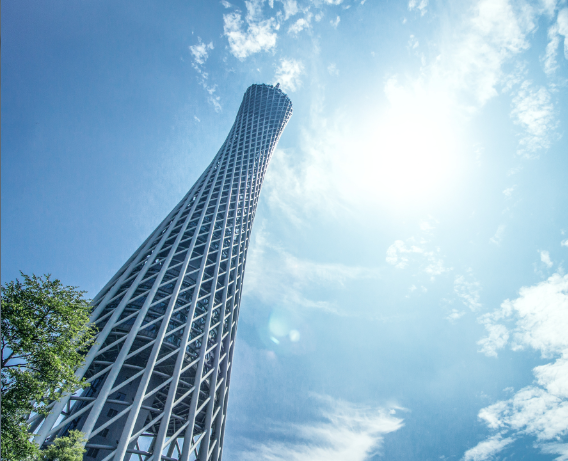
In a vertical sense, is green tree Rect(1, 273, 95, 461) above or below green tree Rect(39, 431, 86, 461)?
above

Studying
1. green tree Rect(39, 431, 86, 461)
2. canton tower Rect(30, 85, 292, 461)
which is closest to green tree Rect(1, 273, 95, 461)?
green tree Rect(39, 431, 86, 461)

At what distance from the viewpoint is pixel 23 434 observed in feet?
30.2

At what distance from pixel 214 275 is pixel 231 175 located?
52.8 ft

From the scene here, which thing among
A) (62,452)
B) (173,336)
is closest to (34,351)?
(62,452)

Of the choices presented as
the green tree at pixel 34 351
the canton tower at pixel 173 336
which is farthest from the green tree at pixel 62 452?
the canton tower at pixel 173 336

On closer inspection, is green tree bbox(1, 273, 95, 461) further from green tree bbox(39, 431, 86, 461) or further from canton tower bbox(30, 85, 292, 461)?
canton tower bbox(30, 85, 292, 461)

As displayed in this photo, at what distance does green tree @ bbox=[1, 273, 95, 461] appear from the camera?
362 inches

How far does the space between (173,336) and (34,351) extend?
12.4m

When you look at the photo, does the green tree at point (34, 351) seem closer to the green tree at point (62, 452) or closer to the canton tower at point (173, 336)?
the green tree at point (62, 452)

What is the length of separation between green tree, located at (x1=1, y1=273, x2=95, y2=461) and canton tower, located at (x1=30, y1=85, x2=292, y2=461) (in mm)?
2786

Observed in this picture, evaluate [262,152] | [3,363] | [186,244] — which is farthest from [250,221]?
[3,363]

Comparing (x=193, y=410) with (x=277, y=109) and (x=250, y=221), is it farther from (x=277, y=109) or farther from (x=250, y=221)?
(x=277, y=109)

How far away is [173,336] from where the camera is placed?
71.1ft

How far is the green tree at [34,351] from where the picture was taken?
919 centimetres
